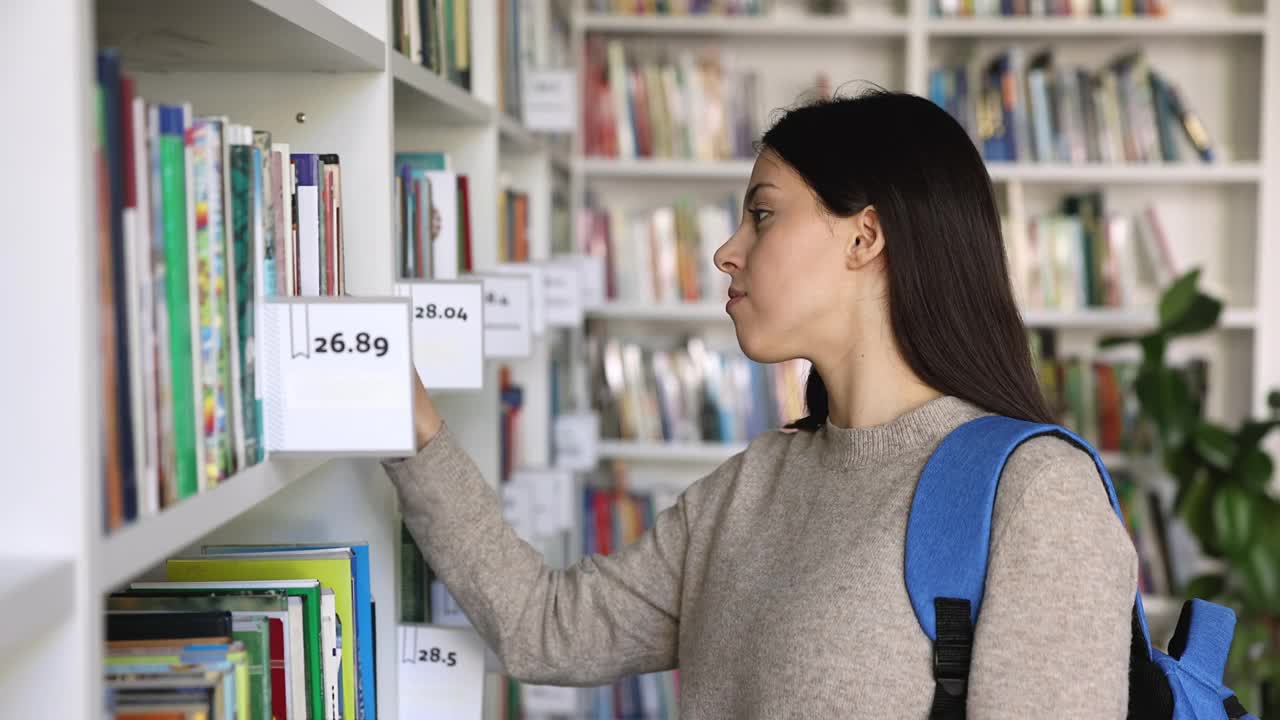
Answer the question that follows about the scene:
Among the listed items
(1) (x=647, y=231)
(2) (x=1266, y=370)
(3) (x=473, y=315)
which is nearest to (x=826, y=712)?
(3) (x=473, y=315)

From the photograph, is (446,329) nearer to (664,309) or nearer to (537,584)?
(537,584)

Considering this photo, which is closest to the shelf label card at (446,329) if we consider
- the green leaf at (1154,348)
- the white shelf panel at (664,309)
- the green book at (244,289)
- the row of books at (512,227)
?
the green book at (244,289)

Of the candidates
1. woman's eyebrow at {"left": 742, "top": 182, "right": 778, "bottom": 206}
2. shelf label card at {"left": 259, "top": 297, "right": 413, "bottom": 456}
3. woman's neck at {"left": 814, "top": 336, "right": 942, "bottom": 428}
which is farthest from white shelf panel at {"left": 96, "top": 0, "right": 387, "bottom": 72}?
woman's neck at {"left": 814, "top": 336, "right": 942, "bottom": 428}

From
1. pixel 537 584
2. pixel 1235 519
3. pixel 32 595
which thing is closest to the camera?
pixel 32 595

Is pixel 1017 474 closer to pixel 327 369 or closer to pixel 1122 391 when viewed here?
pixel 327 369

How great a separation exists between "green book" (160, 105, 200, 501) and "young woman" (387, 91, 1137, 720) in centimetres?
49

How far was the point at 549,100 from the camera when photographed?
245 cm

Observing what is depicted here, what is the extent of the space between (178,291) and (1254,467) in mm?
2788

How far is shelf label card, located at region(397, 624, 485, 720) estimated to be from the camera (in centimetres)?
142

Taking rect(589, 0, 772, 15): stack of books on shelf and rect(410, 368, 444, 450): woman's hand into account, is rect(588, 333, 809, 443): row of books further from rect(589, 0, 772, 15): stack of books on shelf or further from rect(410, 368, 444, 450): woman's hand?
rect(410, 368, 444, 450): woman's hand

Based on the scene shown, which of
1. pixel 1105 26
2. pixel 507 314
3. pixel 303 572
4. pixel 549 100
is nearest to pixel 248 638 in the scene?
pixel 303 572

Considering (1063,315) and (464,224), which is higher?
(464,224)

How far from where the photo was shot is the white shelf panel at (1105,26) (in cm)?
331

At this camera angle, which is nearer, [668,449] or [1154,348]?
[1154,348]
